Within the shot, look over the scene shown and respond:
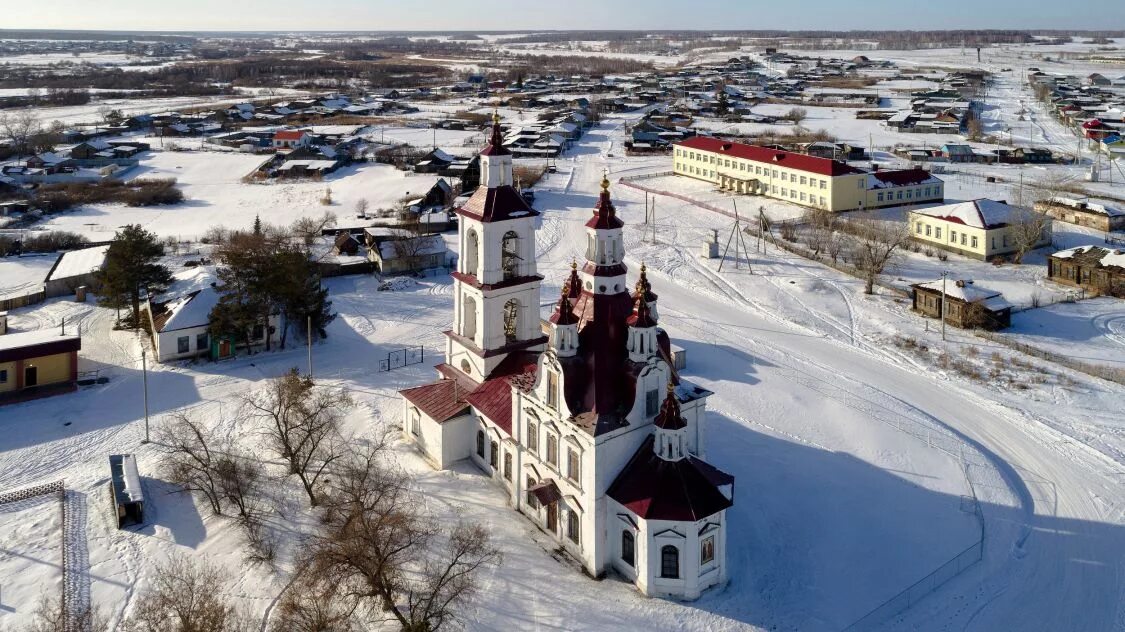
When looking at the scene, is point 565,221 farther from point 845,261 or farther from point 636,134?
point 636,134

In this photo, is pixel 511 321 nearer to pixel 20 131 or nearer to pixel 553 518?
pixel 553 518

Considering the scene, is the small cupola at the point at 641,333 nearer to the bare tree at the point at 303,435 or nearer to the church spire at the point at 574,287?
the church spire at the point at 574,287

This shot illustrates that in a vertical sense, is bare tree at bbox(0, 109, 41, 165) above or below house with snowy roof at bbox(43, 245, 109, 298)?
Result: above

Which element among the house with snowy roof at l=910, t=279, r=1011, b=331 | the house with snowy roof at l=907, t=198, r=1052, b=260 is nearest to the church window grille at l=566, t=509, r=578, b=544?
the house with snowy roof at l=910, t=279, r=1011, b=331

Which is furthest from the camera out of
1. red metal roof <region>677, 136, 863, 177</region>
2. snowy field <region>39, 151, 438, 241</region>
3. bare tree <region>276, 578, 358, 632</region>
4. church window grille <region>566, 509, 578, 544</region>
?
red metal roof <region>677, 136, 863, 177</region>

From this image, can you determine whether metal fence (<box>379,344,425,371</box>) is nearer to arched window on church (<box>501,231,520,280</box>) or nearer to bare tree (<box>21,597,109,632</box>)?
arched window on church (<box>501,231,520,280</box>)

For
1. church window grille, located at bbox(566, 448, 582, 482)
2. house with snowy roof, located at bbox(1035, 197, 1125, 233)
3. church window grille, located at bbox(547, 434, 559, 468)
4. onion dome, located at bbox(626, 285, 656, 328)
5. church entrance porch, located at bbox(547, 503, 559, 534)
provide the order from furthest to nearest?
house with snowy roof, located at bbox(1035, 197, 1125, 233), church entrance porch, located at bbox(547, 503, 559, 534), church window grille, located at bbox(547, 434, 559, 468), church window grille, located at bbox(566, 448, 582, 482), onion dome, located at bbox(626, 285, 656, 328)

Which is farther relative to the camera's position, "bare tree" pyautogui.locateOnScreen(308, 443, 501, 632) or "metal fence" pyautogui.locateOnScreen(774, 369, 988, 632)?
"metal fence" pyautogui.locateOnScreen(774, 369, 988, 632)
